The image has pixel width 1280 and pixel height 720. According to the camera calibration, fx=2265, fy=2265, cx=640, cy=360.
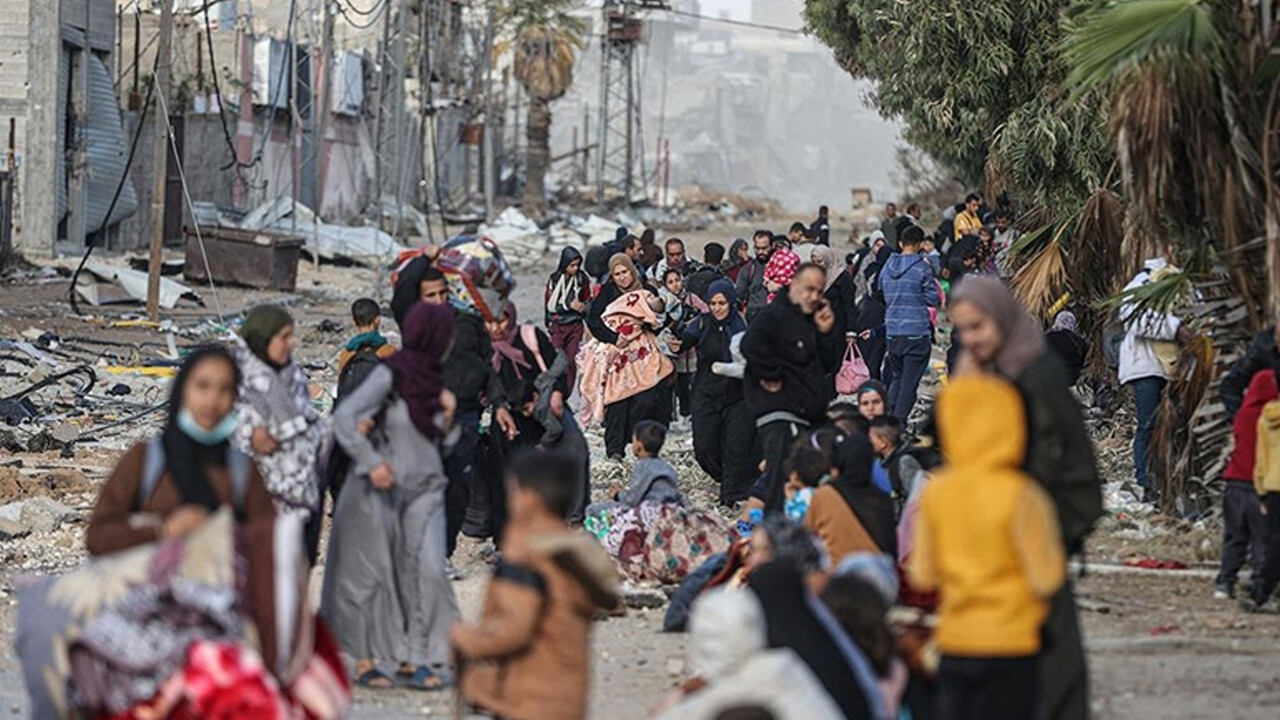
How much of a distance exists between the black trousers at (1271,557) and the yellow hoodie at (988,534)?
466 cm

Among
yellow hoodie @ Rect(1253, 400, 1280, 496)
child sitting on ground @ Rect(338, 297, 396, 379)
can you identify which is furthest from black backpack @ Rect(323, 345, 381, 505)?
yellow hoodie @ Rect(1253, 400, 1280, 496)

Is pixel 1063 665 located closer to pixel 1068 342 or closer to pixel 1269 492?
pixel 1269 492

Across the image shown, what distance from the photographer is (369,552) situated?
28.8 ft

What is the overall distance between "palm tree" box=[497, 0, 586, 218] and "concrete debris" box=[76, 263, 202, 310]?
37133 millimetres

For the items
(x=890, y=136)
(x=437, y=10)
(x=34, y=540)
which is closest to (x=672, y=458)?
(x=34, y=540)

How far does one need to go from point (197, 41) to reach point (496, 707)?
4012cm

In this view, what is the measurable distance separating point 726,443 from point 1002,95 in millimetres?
8948

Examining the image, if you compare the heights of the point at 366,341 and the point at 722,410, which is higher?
the point at 366,341

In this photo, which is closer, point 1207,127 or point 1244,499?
point 1244,499

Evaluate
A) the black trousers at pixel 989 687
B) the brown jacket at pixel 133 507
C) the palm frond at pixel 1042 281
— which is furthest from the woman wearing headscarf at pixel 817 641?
the palm frond at pixel 1042 281

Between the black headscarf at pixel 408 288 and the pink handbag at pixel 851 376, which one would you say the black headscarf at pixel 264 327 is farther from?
the pink handbag at pixel 851 376

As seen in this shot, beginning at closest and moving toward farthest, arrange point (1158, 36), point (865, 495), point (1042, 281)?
point (865, 495)
point (1158, 36)
point (1042, 281)

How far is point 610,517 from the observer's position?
469 inches

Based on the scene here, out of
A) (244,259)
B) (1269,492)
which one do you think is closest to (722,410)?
(1269,492)
